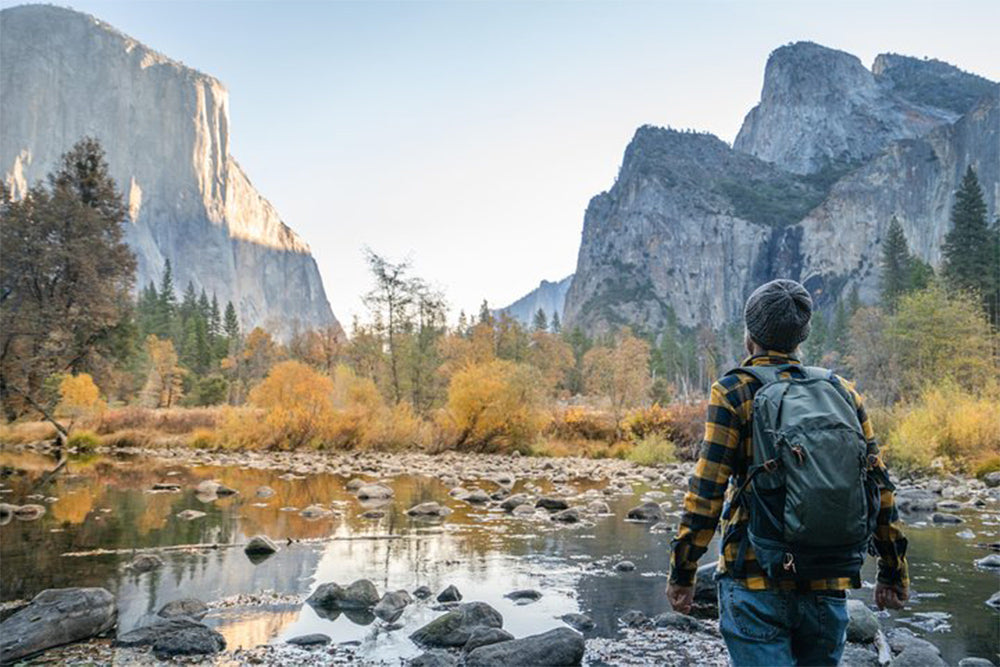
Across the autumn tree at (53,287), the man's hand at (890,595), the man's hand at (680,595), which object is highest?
the autumn tree at (53,287)

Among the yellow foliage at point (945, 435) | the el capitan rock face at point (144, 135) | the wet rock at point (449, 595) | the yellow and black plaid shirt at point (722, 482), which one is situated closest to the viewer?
the yellow and black plaid shirt at point (722, 482)

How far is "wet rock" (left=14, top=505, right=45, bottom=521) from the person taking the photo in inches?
419

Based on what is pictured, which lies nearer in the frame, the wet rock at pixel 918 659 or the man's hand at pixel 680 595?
the man's hand at pixel 680 595

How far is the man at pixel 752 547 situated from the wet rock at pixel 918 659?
2457 millimetres

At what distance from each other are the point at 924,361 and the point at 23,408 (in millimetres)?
33919

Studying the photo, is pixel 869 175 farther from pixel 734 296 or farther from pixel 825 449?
pixel 825 449

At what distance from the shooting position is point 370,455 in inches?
920

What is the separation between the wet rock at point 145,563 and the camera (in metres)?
7.74

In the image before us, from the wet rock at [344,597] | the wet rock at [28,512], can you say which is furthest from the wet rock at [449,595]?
the wet rock at [28,512]

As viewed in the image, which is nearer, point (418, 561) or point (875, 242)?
point (418, 561)

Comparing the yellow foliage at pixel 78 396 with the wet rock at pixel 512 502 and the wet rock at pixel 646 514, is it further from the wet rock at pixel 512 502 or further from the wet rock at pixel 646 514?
the wet rock at pixel 646 514

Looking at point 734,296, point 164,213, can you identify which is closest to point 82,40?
point 164,213

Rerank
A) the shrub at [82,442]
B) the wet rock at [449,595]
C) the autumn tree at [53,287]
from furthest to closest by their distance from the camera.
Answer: the autumn tree at [53,287] < the shrub at [82,442] < the wet rock at [449,595]

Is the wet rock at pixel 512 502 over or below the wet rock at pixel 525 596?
over
